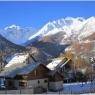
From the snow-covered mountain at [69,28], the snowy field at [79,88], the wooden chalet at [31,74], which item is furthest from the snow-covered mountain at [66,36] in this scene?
the snowy field at [79,88]

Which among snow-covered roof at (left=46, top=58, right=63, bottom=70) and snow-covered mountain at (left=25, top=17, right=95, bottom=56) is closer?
snow-covered mountain at (left=25, top=17, right=95, bottom=56)

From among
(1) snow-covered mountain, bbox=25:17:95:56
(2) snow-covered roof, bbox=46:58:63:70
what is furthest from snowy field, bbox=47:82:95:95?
(1) snow-covered mountain, bbox=25:17:95:56

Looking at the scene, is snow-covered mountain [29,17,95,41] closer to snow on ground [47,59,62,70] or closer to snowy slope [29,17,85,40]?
snowy slope [29,17,85,40]

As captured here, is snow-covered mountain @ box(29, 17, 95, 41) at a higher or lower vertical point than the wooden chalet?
higher

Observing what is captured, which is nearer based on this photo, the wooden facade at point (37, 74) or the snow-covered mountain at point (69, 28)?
the snow-covered mountain at point (69, 28)

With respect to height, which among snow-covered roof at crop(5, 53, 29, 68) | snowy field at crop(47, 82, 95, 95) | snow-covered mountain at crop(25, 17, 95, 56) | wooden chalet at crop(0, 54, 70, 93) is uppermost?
snow-covered mountain at crop(25, 17, 95, 56)

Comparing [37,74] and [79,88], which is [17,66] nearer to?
[37,74]

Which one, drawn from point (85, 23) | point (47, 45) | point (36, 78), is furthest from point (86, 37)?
point (36, 78)

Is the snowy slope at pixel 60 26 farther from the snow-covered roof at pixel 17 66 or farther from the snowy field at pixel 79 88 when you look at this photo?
the snowy field at pixel 79 88

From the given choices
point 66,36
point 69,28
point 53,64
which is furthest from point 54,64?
point 69,28
